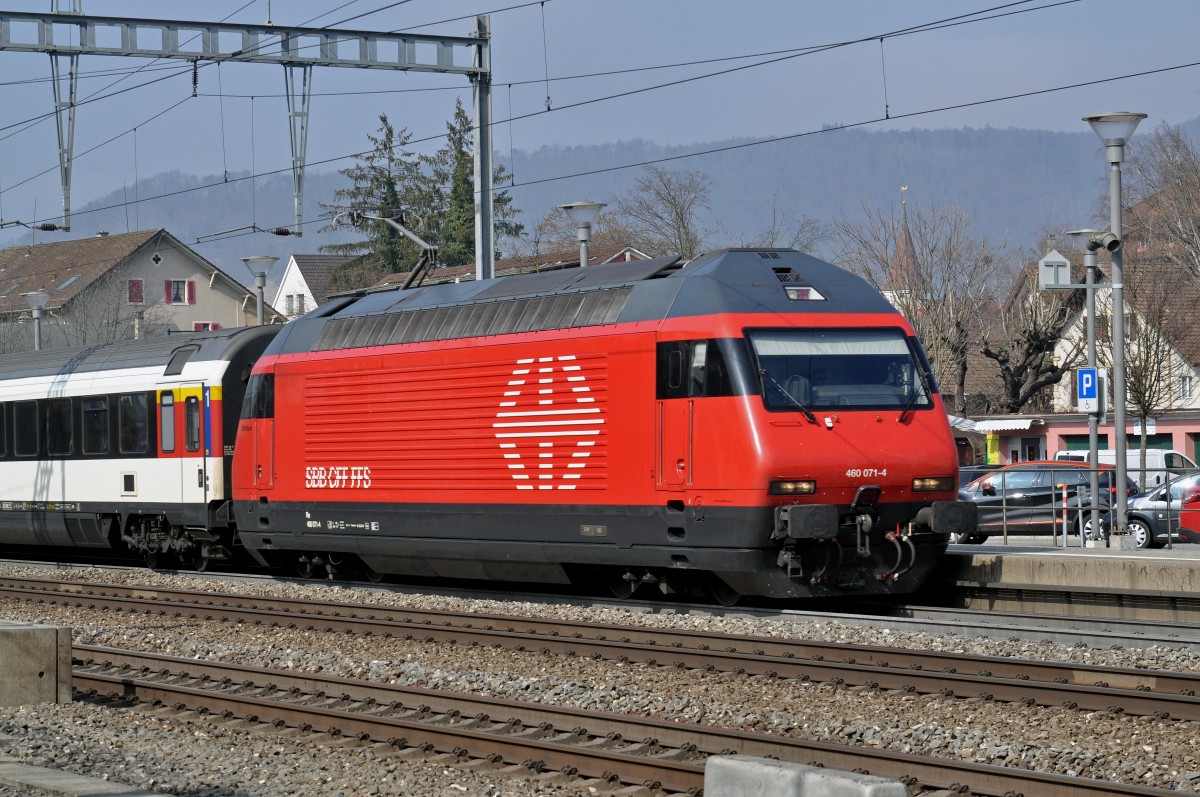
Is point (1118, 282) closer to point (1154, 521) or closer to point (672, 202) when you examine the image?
point (1154, 521)

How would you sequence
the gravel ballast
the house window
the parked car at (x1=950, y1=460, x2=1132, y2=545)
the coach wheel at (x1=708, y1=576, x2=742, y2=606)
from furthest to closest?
the house window → the parked car at (x1=950, y1=460, x2=1132, y2=545) → the coach wheel at (x1=708, y1=576, x2=742, y2=606) → the gravel ballast

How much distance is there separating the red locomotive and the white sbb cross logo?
22mm

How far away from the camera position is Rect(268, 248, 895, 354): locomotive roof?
14.6 metres

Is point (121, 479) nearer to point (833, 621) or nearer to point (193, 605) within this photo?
point (193, 605)

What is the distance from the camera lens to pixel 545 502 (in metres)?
15.7

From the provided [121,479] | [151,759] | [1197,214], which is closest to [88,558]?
[121,479]

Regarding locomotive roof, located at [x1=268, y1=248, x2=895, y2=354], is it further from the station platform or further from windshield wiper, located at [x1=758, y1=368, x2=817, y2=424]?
the station platform

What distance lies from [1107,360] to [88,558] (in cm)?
3300

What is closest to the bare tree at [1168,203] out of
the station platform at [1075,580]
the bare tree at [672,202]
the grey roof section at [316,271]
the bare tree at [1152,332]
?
the bare tree at [1152,332]

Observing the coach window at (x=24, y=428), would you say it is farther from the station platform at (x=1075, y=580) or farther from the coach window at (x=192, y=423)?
the station platform at (x=1075, y=580)

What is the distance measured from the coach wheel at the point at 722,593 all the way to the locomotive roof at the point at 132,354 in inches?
343

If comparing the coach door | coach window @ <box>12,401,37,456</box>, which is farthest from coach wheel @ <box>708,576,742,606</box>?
coach window @ <box>12,401,37,456</box>

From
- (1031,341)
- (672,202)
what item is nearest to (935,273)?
(1031,341)

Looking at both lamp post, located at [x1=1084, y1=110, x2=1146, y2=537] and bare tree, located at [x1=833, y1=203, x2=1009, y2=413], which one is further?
bare tree, located at [x1=833, y1=203, x2=1009, y2=413]
